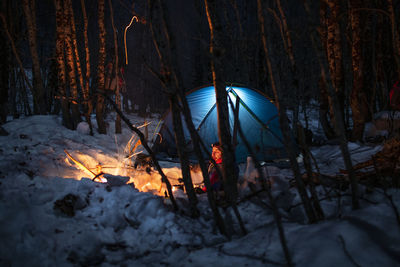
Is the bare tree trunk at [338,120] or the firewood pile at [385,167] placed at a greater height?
the bare tree trunk at [338,120]

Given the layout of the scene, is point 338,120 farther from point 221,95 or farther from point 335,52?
point 335,52

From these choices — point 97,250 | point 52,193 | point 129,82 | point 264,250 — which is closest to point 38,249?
point 97,250

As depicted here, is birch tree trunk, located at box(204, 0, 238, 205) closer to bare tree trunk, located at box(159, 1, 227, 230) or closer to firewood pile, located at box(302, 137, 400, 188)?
bare tree trunk, located at box(159, 1, 227, 230)

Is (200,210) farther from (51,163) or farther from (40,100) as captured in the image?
(40,100)

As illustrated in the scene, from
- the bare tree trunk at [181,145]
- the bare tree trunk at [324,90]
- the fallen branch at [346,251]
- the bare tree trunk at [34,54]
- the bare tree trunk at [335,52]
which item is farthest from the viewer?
the bare tree trunk at [324,90]

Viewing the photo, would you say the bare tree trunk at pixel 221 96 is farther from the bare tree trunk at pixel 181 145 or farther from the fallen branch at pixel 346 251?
the fallen branch at pixel 346 251

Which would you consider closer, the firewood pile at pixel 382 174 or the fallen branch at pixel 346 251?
the fallen branch at pixel 346 251

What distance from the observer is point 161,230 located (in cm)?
211

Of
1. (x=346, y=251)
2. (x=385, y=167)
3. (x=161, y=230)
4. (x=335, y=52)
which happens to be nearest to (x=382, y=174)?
(x=385, y=167)

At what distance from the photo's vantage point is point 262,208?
2451 mm

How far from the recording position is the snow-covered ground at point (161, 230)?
1438 millimetres

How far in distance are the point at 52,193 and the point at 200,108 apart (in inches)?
174

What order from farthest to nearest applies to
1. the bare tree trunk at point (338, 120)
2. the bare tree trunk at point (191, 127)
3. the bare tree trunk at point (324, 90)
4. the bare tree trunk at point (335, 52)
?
the bare tree trunk at point (324, 90)
the bare tree trunk at point (335, 52)
the bare tree trunk at point (191, 127)
the bare tree trunk at point (338, 120)

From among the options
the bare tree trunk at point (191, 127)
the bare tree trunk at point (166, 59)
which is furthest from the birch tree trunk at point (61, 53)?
the bare tree trunk at point (191, 127)
